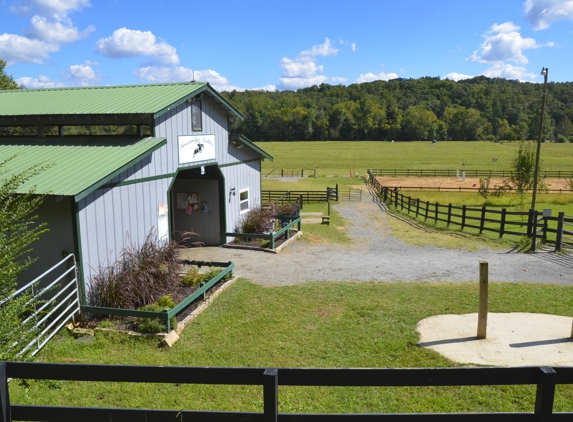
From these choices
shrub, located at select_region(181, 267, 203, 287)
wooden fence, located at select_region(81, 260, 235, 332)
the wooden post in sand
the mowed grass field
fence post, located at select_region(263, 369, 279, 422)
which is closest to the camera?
fence post, located at select_region(263, 369, 279, 422)

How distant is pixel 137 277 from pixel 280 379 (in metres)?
7.77

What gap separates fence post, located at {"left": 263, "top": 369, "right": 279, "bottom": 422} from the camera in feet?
11.0

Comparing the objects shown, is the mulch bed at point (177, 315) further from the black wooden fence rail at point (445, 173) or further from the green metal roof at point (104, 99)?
the black wooden fence rail at point (445, 173)

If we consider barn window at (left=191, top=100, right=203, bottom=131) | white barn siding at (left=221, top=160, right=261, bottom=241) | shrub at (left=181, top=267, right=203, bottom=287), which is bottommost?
shrub at (left=181, top=267, right=203, bottom=287)

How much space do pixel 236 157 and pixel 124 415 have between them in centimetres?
1532

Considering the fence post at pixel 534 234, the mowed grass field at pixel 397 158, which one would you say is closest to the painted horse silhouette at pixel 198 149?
the fence post at pixel 534 234

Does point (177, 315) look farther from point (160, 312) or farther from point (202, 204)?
point (202, 204)

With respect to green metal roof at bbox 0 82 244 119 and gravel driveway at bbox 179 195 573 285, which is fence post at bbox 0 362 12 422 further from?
green metal roof at bbox 0 82 244 119

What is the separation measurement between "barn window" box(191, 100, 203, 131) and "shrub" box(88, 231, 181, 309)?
4544 mm

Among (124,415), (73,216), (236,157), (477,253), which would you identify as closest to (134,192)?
(73,216)

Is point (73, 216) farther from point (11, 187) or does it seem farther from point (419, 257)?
point (419, 257)

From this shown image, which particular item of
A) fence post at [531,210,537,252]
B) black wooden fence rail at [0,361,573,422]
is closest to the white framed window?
fence post at [531,210,537,252]

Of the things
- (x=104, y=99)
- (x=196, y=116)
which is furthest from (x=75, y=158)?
(x=196, y=116)

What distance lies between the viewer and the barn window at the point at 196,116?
14959mm
